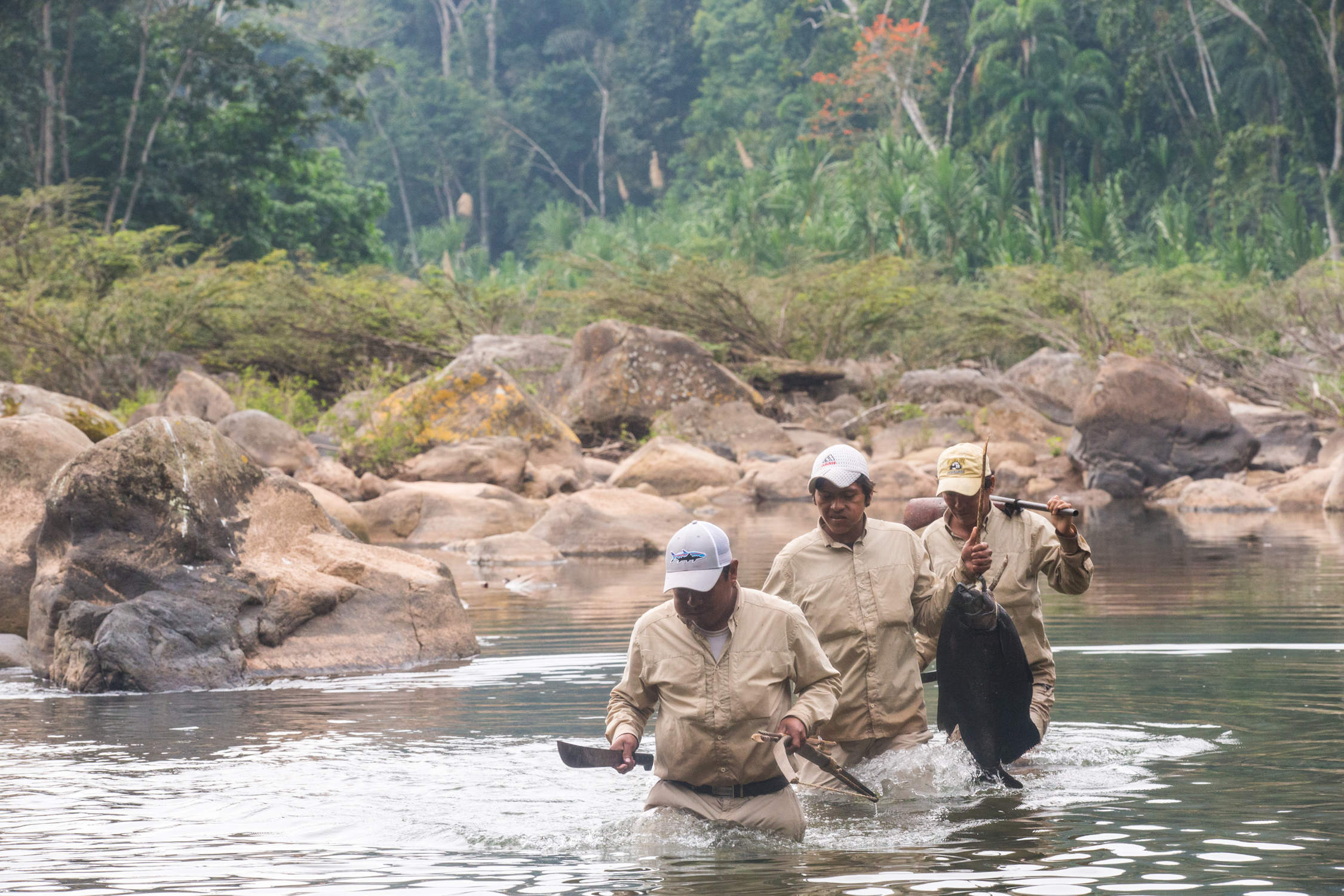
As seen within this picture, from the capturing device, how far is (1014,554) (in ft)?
21.8

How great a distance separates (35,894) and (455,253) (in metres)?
51.1

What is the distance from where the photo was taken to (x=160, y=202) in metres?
31.0

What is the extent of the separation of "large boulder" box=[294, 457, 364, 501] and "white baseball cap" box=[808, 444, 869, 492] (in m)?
14.8

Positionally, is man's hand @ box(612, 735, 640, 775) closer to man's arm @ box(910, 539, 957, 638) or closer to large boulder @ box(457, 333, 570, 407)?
man's arm @ box(910, 539, 957, 638)

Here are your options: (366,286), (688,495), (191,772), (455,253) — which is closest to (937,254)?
(366,286)

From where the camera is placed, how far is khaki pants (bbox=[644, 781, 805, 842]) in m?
5.27

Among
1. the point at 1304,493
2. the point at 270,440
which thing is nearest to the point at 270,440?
the point at 270,440

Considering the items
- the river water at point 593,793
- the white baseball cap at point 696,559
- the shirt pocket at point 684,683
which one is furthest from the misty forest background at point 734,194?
the white baseball cap at point 696,559

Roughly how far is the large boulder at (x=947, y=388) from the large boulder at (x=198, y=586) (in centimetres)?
1791

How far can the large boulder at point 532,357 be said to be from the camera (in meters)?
26.6

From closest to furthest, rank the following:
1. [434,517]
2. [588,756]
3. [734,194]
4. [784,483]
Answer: [588,756], [434,517], [784,483], [734,194]

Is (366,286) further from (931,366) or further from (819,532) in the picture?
(819,532)

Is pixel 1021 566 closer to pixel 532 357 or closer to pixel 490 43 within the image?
pixel 532 357

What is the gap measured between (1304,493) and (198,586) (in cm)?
1557
